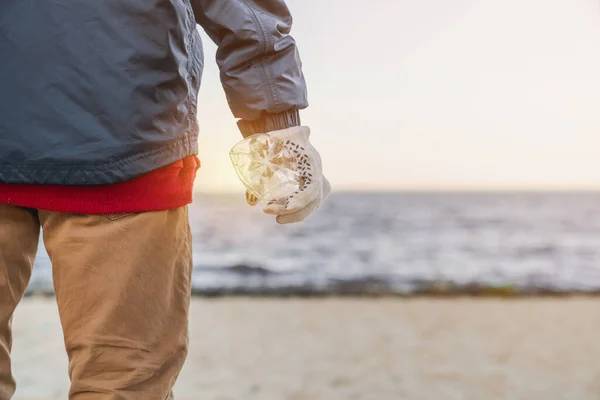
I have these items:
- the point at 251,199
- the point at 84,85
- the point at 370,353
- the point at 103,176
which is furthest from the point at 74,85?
the point at 370,353

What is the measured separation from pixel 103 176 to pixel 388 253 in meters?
11.9

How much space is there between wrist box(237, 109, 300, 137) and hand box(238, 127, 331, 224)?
0.02m

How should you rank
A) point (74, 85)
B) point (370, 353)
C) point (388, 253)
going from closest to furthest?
point (74, 85) < point (370, 353) < point (388, 253)

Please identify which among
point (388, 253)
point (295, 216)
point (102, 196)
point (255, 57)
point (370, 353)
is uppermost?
point (255, 57)

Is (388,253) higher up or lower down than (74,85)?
lower down

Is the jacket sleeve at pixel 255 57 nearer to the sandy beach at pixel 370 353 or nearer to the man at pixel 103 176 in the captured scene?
the man at pixel 103 176

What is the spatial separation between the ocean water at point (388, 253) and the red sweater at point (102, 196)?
5.89m

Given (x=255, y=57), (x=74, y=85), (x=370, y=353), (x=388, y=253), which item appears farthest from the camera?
(x=388, y=253)

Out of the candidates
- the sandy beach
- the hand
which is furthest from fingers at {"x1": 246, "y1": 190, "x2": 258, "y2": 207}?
the sandy beach

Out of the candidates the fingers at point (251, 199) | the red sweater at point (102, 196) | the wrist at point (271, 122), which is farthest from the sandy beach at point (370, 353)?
the red sweater at point (102, 196)

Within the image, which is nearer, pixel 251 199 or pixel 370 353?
pixel 251 199

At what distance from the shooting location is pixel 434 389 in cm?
311

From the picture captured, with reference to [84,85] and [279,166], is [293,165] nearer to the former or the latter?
[279,166]

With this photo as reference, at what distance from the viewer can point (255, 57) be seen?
1255 mm
